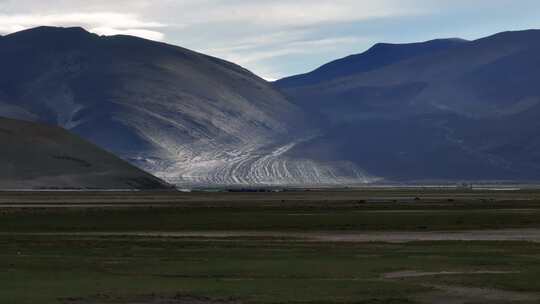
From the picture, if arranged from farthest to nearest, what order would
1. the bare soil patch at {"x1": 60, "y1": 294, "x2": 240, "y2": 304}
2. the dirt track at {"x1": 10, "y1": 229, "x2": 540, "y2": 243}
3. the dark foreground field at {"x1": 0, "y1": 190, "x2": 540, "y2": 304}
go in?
1. the dirt track at {"x1": 10, "y1": 229, "x2": 540, "y2": 243}
2. the dark foreground field at {"x1": 0, "y1": 190, "x2": 540, "y2": 304}
3. the bare soil patch at {"x1": 60, "y1": 294, "x2": 240, "y2": 304}

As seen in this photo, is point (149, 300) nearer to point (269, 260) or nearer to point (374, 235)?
point (269, 260)

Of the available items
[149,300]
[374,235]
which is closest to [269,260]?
[149,300]

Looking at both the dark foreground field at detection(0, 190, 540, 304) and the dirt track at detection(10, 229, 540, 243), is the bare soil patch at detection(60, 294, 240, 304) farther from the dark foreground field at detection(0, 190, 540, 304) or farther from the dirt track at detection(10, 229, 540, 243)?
the dirt track at detection(10, 229, 540, 243)

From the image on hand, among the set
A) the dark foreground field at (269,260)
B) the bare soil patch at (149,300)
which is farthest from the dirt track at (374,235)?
the bare soil patch at (149,300)

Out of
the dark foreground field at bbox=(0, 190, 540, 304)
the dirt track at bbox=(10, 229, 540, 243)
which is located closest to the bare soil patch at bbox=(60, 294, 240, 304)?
the dark foreground field at bbox=(0, 190, 540, 304)

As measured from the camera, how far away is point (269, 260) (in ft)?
177

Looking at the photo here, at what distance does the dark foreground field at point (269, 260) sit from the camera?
41.3 meters

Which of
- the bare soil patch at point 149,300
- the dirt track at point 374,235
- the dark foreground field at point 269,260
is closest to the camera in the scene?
the bare soil patch at point 149,300

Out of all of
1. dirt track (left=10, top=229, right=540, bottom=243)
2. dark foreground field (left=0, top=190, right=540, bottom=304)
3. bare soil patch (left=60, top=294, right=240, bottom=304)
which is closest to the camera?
bare soil patch (left=60, top=294, right=240, bottom=304)

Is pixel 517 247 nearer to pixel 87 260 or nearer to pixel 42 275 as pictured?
pixel 87 260

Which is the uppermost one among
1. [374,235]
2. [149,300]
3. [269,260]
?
[149,300]

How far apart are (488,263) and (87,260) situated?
55.8ft

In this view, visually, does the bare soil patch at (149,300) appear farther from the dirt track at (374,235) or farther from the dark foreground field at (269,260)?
the dirt track at (374,235)

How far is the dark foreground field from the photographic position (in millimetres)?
41344
